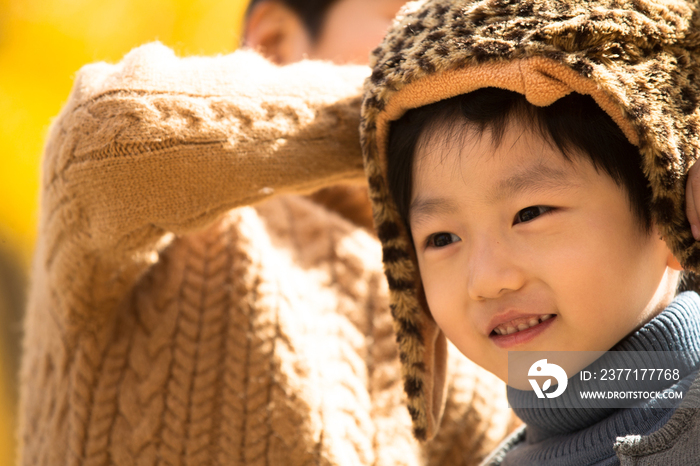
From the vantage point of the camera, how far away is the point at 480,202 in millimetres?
1025

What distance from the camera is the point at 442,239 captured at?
1.15 meters

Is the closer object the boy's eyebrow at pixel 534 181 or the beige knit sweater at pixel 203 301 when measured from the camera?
the boy's eyebrow at pixel 534 181

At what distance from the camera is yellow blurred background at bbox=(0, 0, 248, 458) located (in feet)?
13.4

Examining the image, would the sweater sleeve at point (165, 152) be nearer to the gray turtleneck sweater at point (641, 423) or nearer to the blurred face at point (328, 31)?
the blurred face at point (328, 31)

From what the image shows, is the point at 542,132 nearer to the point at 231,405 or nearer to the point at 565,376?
the point at 565,376

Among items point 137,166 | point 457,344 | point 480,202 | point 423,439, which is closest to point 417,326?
point 457,344

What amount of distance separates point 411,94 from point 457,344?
1.57 ft

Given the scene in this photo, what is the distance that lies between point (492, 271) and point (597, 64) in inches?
14.3

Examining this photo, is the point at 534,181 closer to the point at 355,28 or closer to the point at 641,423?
the point at 641,423

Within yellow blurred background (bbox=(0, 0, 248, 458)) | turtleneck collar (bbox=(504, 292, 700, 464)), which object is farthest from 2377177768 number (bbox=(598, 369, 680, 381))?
yellow blurred background (bbox=(0, 0, 248, 458))

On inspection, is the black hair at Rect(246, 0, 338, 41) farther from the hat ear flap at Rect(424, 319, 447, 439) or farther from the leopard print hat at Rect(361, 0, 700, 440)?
the hat ear flap at Rect(424, 319, 447, 439)

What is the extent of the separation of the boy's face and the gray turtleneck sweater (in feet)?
0.15

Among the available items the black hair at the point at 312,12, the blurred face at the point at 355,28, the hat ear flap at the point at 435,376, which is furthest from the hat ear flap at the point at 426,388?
the black hair at the point at 312,12

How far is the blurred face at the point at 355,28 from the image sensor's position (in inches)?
67.3
